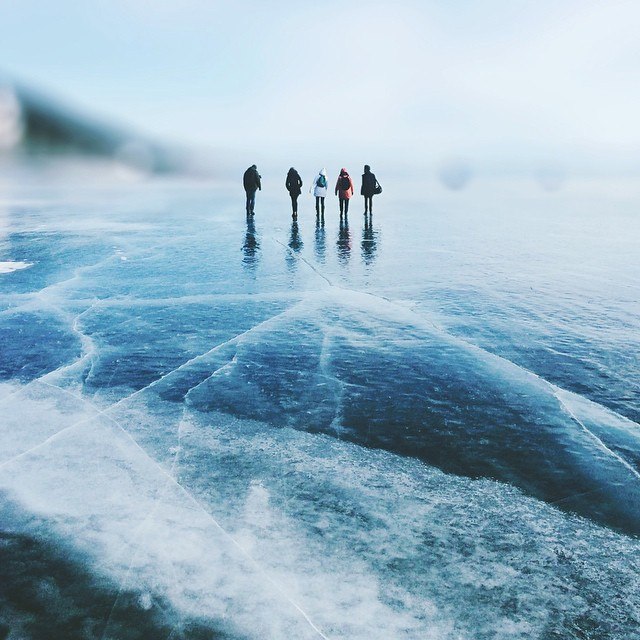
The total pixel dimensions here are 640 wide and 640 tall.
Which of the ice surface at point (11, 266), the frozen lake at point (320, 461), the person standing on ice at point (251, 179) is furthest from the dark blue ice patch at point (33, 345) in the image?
the person standing on ice at point (251, 179)

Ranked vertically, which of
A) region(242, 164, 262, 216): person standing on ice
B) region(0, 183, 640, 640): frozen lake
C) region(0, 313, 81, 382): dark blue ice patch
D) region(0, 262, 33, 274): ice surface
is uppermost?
region(242, 164, 262, 216): person standing on ice

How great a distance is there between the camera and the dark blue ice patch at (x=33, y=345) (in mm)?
5312

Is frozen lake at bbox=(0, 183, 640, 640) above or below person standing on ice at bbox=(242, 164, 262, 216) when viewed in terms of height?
below

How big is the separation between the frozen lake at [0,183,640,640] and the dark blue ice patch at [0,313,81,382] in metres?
0.04

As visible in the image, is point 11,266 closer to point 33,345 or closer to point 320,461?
point 33,345

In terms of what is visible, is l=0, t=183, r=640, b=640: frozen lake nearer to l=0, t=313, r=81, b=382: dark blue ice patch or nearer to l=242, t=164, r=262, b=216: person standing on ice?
l=0, t=313, r=81, b=382: dark blue ice patch

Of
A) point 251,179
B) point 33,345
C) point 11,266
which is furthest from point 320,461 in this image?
point 251,179

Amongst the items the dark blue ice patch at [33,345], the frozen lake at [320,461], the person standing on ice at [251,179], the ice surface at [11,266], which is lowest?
the frozen lake at [320,461]

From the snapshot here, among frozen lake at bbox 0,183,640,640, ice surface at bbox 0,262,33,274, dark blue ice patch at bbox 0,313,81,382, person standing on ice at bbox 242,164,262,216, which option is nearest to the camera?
frozen lake at bbox 0,183,640,640

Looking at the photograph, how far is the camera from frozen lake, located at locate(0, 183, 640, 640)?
253cm

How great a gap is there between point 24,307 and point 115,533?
Answer: 5416mm

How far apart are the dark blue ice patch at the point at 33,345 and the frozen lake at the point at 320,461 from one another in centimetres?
4

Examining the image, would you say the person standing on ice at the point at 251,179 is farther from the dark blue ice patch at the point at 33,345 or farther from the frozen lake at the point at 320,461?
the dark blue ice patch at the point at 33,345

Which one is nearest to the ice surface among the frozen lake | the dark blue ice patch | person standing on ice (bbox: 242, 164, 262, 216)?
the frozen lake
